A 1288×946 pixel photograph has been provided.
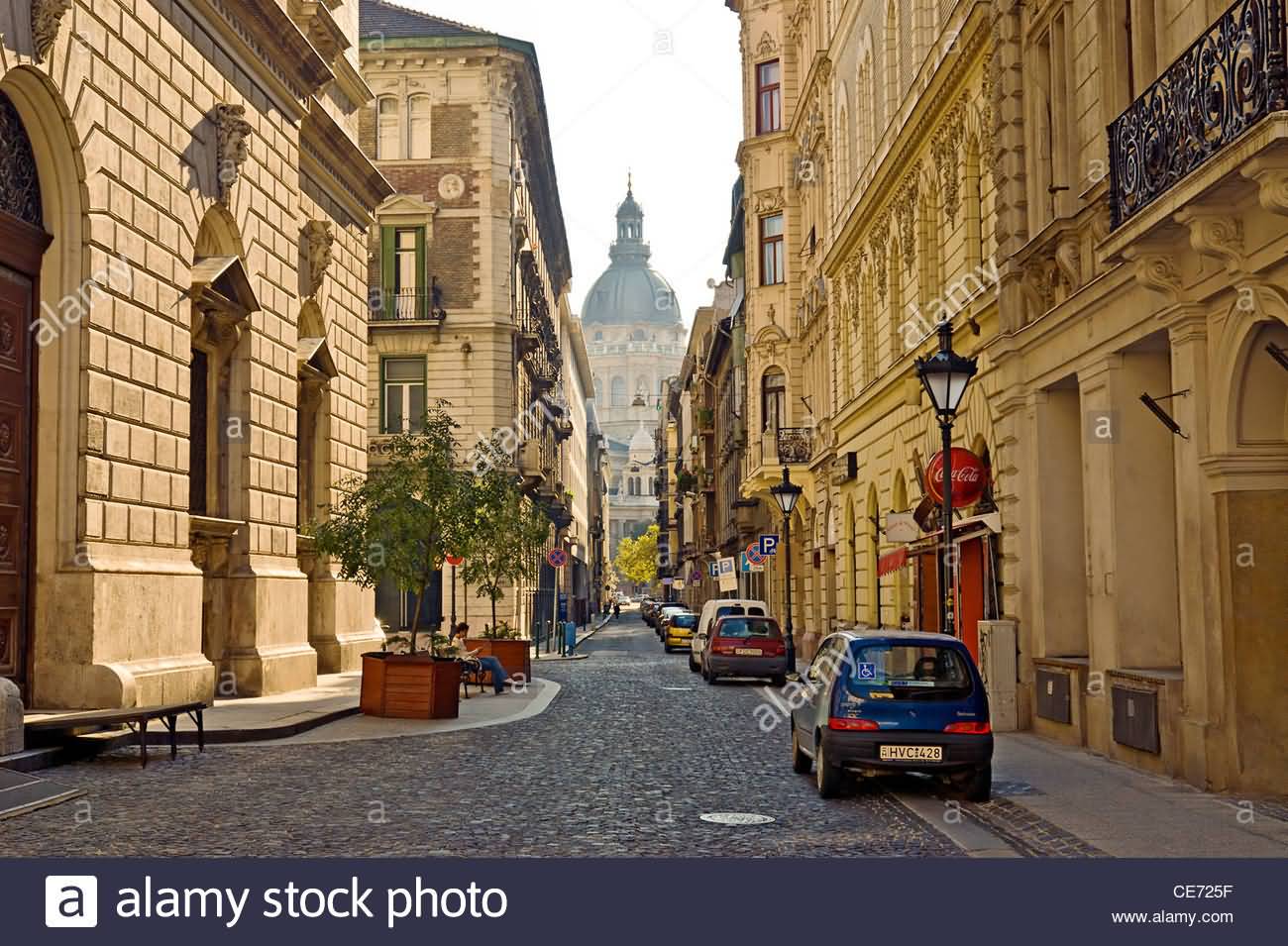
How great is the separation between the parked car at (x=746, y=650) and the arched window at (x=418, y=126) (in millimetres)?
24245

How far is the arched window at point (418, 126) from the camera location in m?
50.0

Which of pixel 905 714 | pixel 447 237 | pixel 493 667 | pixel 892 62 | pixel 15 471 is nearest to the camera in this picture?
pixel 905 714

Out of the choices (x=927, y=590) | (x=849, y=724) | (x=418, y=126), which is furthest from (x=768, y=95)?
(x=849, y=724)

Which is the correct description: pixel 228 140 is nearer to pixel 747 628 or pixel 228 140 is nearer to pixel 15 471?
pixel 15 471

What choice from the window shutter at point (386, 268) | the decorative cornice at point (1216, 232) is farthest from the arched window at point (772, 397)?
the decorative cornice at point (1216, 232)

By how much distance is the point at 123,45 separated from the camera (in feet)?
62.5

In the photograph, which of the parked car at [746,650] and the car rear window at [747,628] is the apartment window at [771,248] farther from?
the parked car at [746,650]

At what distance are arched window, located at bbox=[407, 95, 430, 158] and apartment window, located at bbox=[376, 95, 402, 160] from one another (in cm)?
41

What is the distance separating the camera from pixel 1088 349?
55.2ft

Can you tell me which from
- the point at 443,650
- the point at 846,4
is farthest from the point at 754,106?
the point at 443,650

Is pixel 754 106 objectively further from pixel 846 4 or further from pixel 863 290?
pixel 863 290

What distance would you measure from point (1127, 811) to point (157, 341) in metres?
13.5

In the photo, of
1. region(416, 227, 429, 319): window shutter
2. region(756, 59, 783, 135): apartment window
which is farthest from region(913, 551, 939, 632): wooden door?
region(416, 227, 429, 319): window shutter

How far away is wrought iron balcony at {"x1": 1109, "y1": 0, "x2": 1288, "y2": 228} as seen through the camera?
10852 millimetres
